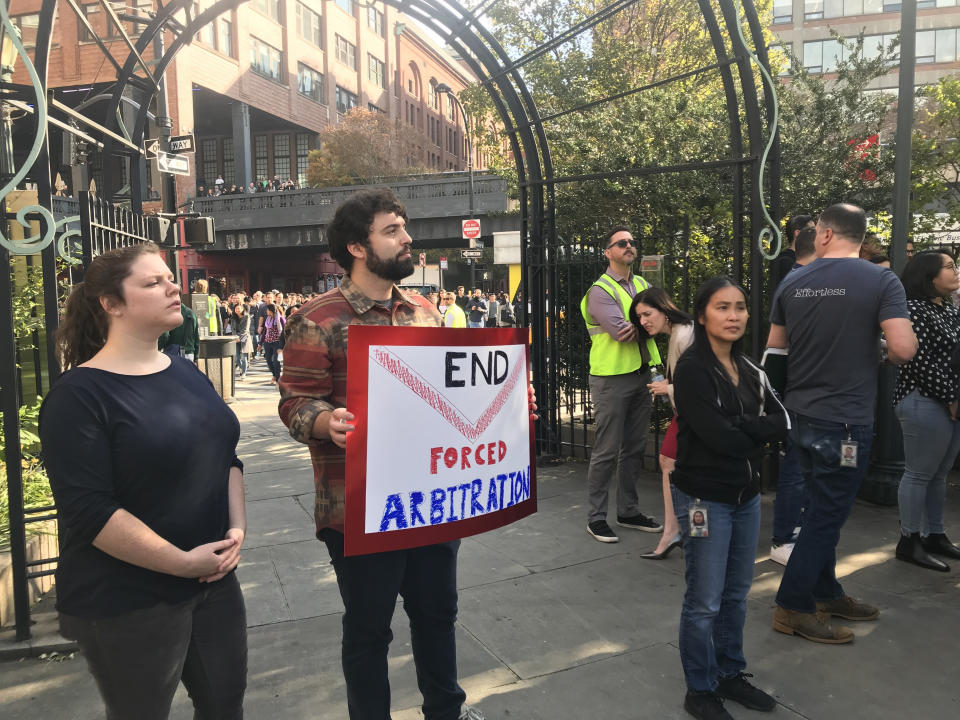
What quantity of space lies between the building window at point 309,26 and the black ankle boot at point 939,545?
53182mm

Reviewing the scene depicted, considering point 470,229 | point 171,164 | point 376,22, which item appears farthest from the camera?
point 376,22

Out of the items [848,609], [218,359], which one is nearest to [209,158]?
[218,359]

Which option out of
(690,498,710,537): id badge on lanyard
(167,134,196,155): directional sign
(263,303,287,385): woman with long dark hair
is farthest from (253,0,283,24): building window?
(690,498,710,537): id badge on lanyard

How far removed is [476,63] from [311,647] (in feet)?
17.6

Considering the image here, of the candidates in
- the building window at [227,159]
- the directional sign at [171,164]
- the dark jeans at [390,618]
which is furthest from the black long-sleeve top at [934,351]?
the building window at [227,159]

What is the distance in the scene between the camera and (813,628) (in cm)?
355

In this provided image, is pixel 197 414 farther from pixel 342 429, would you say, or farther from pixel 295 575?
pixel 295 575

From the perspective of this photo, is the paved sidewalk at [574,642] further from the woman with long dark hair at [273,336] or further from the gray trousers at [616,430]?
the woman with long dark hair at [273,336]

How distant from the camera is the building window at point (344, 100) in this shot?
56.4m

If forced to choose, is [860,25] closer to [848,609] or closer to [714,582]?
[848,609]

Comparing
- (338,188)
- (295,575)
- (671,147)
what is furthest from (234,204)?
(295,575)

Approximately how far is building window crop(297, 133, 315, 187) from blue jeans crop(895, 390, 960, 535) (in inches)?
2046

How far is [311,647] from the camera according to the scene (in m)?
3.63

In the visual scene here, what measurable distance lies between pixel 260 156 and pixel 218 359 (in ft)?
150
